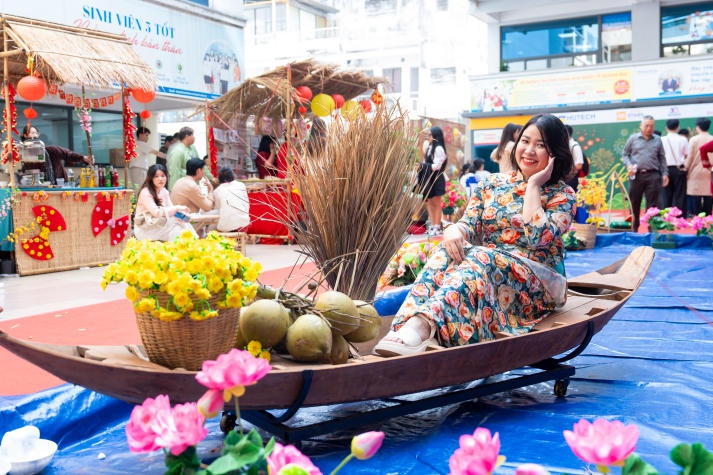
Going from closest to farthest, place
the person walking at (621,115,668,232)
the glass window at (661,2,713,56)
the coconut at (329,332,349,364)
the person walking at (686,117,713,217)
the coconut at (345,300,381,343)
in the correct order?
the coconut at (329,332,349,364) → the coconut at (345,300,381,343) → the person walking at (621,115,668,232) → the person walking at (686,117,713,217) → the glass window at (661,2,713,56)

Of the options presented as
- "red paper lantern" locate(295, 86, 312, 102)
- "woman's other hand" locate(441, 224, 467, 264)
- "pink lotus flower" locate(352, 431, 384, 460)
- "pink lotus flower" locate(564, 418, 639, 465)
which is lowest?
"pink lotus flower" locate(352, 431, 384, 460)

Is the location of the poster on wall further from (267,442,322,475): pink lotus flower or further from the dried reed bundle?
(267,442,322,475): pink lotus flower

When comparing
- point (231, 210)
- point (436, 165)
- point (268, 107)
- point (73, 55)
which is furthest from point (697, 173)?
point (73, 55)

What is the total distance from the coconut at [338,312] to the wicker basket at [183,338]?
1.03 ft

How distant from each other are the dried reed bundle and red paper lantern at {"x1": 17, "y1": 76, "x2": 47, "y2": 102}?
424 cm

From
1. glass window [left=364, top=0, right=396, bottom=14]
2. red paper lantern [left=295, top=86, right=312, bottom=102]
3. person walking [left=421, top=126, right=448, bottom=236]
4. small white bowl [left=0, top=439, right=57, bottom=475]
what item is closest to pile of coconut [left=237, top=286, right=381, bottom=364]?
small white bowl [left=0, top=439, right=57, bottom=475]

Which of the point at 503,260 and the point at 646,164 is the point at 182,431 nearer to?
the point at 503,260

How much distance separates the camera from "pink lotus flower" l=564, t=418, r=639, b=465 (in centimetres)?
76

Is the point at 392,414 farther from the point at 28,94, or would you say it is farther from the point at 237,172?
the point at 237,172

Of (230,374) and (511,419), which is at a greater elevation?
(230,374)

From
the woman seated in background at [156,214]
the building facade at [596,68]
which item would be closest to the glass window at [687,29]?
the building facade at [596,68]

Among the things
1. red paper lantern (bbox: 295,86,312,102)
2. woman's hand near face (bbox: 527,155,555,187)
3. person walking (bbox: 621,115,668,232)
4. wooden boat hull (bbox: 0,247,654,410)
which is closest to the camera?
wooden boat hull (bbox: 0,247,654,410)

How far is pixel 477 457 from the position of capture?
0.78 meters

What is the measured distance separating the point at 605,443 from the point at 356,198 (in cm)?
184
